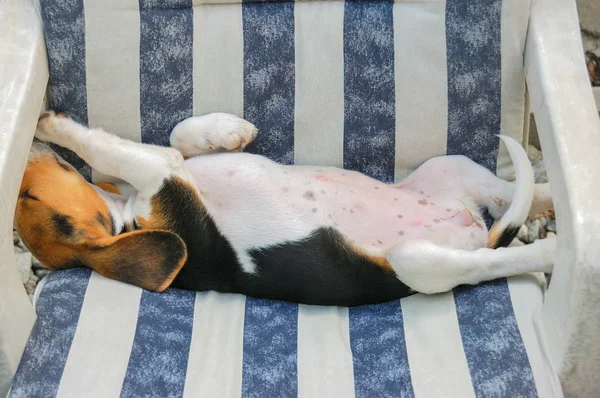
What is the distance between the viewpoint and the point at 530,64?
2096 millimetres

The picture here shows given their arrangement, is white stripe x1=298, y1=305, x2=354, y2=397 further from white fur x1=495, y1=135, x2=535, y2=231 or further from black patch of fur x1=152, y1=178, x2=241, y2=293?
white fur x1=495, y1=135, x2=535, y2=231

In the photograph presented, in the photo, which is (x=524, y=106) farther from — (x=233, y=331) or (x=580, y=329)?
(x=233, y=331)

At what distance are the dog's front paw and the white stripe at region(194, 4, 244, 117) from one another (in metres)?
0.39

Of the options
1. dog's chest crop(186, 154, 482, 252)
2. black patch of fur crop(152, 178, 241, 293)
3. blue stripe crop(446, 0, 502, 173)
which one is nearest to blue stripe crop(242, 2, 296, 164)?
dog's chest crop(186, 154, 482, 252)

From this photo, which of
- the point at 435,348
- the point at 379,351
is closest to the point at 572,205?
the point at 435,348

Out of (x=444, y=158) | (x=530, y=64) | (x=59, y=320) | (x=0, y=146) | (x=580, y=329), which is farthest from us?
(x=444, y=158)

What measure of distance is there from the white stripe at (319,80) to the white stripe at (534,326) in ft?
2.25

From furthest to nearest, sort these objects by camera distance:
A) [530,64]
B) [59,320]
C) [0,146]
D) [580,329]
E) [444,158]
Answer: [444,158]
[530,64]
[59,320]
[0,146]
[580,329]

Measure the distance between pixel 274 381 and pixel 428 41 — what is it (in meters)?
1.09

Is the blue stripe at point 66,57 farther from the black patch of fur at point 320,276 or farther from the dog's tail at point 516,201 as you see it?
the dog's tail at point 516,201

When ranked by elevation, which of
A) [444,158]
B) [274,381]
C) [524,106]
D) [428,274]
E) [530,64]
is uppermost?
[530,64]

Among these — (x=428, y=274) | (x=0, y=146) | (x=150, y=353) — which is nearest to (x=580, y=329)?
(x=428, y=274)

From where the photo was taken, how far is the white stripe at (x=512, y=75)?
2.14 meters

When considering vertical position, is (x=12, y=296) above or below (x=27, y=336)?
above
